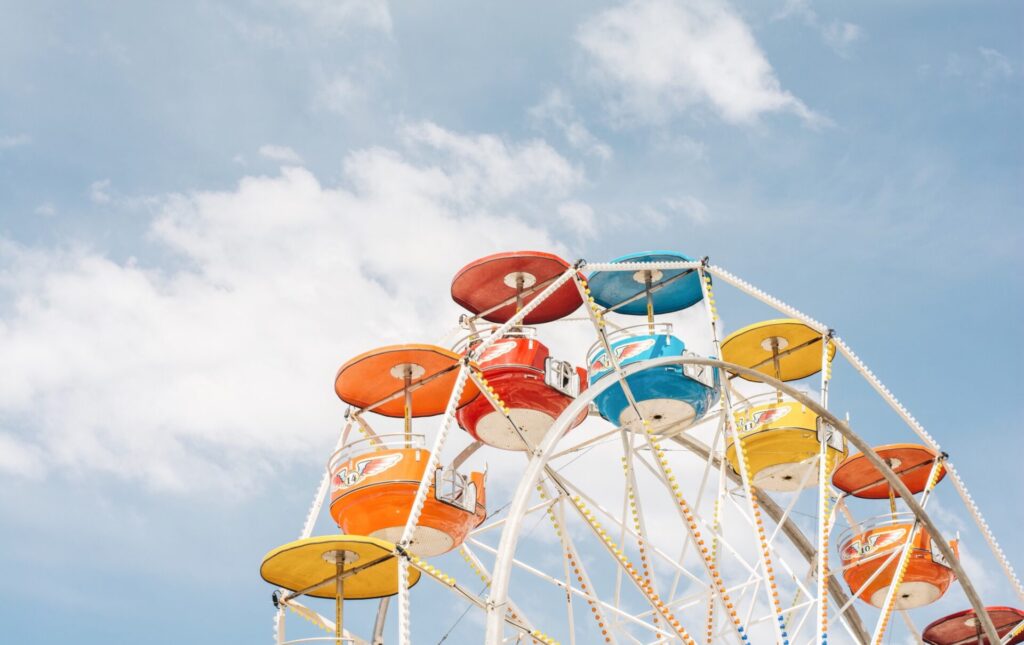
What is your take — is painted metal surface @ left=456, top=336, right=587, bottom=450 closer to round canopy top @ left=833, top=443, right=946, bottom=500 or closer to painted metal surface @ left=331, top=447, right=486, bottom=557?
painted metal surface @ left=331, top=447, right=486, bottom=557

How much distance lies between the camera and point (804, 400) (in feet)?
69.6

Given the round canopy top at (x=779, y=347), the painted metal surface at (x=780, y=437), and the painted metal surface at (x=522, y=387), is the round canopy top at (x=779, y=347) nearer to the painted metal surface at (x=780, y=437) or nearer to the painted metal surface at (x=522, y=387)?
the painted metal surface at (x=780, y=437)

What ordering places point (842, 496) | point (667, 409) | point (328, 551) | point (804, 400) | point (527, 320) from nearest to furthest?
point (328, 551) → point (804, 400) → point (667, 409) → point (527, 320) → point (842, 496)

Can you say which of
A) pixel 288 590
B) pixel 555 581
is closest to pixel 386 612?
pixel 555 581

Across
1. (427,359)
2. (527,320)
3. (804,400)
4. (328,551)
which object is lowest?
(328,551)

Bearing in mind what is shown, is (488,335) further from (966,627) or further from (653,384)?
(966,627)

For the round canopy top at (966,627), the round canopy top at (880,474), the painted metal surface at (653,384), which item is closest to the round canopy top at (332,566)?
the painted metal surface at (653,384)

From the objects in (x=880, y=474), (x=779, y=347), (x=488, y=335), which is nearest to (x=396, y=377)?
(x=488, y=335)

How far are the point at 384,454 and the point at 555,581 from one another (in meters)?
4.88

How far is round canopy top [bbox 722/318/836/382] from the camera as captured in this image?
2683 centimetres

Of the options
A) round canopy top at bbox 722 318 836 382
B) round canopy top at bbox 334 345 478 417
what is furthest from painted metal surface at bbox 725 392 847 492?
round canopy top at bbox 334 345 478 417

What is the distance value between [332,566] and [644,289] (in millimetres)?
8682

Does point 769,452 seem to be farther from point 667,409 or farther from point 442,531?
point 442,531

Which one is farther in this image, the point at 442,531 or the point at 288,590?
the point at 442,531
